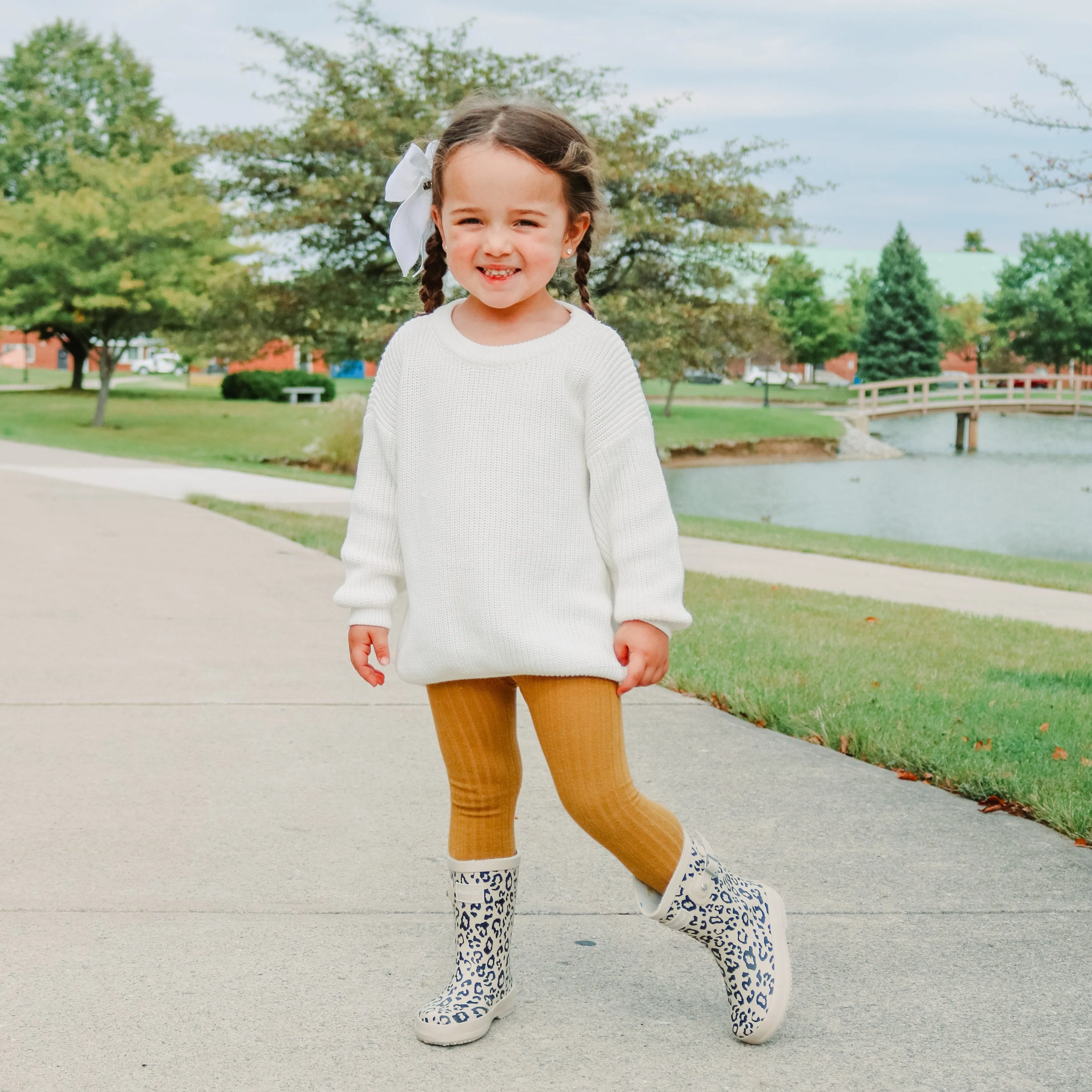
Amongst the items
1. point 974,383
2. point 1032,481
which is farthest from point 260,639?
point 974,383

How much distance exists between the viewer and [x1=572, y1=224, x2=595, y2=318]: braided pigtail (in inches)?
105

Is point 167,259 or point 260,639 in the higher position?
point 167,259

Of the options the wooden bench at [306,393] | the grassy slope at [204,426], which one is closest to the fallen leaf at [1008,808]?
the grassy slope at [204,426]

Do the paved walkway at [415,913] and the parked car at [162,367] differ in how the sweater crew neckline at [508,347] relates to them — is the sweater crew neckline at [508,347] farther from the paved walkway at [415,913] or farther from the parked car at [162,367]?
the parked car at [162,367]

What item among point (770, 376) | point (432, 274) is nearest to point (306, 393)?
point (432, 274)

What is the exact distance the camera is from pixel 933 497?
86.3 ft

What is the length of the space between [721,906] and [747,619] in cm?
485

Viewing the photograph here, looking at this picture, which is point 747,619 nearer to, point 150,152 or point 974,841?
point 974,841

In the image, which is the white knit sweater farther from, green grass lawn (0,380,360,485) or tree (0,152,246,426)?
tree (0,152,246,426)

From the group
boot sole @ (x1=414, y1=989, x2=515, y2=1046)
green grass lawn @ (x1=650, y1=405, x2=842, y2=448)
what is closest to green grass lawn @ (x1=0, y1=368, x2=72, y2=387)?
green grass lawn @ (x1=650, y1=405, x2=842, y2=448)

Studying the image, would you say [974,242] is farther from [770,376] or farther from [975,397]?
[975,397]

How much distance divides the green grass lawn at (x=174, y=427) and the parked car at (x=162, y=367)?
32.6m

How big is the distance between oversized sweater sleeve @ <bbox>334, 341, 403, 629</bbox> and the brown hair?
25 cm

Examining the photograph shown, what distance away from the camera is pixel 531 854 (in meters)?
3.58
